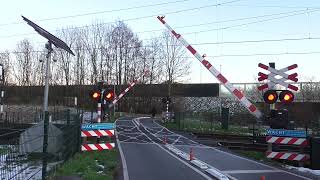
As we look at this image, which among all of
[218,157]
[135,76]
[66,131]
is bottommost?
[218,157]

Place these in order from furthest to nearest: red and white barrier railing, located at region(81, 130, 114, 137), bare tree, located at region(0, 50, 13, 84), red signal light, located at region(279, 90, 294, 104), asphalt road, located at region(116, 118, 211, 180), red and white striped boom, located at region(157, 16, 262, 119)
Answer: bare tree, located at region(0, 50, 13, 84) < red and white striped boom, located at region(157, 16, 262, 119) < red and white barrier railing, located at region(81, 130, 114, 137) < red signal light, located at region(279, 90, 294, 104) < asphalt road, located at region(116, 118, 211, 180)

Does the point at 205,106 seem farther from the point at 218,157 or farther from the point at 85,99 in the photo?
the point at 218,157

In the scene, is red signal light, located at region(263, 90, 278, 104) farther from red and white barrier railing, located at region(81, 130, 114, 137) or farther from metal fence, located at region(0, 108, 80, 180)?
metal fence, located at region(0, 108, 80, 180)

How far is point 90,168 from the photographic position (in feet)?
47.6

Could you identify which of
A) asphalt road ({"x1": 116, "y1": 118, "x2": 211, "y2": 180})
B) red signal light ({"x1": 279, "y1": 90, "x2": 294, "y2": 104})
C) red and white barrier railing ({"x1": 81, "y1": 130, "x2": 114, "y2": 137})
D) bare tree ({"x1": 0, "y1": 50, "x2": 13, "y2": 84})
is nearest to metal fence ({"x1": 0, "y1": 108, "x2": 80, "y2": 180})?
red and white barrier railing ({"x1": 81, "y1": 130, "x2": 114, "y2": 137})

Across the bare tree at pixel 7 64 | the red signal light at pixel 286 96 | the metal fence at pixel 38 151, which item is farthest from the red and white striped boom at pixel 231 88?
the bare tree at pixel 7 64

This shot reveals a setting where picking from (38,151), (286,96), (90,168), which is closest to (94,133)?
(38,151)

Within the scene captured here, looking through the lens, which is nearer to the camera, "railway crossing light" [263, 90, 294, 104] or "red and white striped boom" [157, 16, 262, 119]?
"railway crossing light" [263, 90, 294, 104]

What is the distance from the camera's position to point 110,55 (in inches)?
3462

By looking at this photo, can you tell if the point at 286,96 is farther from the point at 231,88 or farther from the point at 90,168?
the point at 90,168

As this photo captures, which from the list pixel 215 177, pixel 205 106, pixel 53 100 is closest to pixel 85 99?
pixel 53 100

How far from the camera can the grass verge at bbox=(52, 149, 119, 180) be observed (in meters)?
12.8

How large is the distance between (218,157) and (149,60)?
69123 millimetres

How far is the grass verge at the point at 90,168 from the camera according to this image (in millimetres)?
12820
